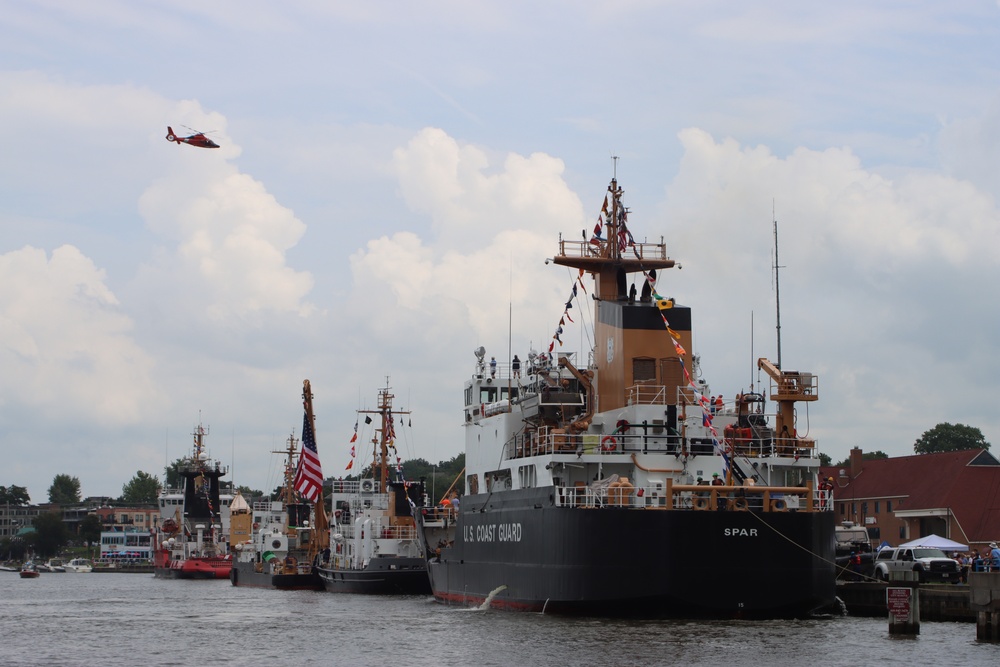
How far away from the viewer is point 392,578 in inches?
2303

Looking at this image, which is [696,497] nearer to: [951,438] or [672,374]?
[672,374]

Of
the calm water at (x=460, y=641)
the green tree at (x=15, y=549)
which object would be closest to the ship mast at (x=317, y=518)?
the calm water at (x=460, y=641)

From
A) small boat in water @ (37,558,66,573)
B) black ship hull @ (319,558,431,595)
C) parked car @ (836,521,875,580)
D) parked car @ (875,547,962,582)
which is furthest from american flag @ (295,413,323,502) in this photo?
small boat in water @ (37,558,66,573)

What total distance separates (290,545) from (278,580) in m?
8.29

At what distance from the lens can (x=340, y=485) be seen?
7744 cm

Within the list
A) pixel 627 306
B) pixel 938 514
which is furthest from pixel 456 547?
pixel 938 514

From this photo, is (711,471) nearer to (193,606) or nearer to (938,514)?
(193,606)

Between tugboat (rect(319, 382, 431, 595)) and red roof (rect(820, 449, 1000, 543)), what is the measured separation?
1104 inches

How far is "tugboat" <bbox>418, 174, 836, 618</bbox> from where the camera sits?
1380 inches

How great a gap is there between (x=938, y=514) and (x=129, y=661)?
50.2 meters

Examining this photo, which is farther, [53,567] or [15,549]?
[15,549]

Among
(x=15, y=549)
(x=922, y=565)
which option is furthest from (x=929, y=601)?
(x=15, y=549)

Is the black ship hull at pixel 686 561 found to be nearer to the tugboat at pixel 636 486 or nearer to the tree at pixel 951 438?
the tugboat at pixel 636 486

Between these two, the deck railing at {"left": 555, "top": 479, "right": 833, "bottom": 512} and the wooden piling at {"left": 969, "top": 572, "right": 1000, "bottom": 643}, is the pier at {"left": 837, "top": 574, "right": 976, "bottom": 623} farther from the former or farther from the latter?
the deck railing at {"left": 555, "top": 479, "right": 833, "bottom": 512}
